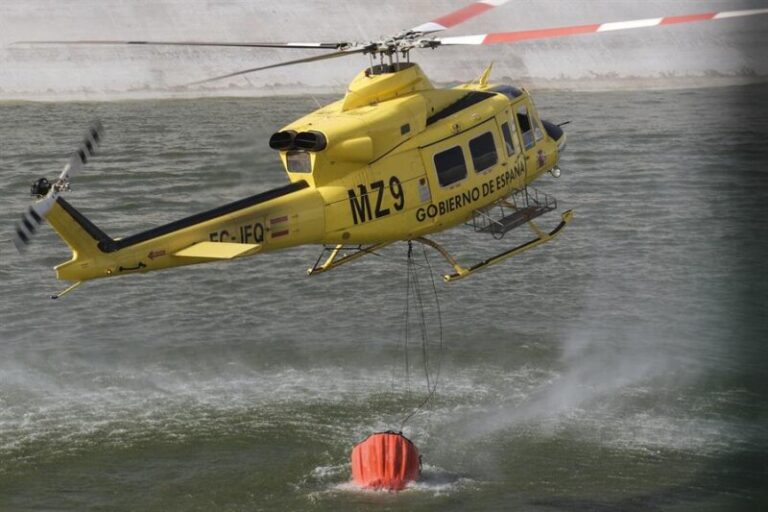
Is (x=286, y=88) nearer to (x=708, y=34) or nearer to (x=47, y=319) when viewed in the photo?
(x=708, y=34)

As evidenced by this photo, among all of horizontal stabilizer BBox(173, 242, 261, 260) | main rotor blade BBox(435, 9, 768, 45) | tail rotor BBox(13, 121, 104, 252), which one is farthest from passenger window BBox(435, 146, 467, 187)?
tail rotor BBox(13, 121, 104, 252)

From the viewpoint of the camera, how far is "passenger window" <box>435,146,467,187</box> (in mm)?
25602

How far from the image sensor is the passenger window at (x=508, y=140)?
88.8 feet

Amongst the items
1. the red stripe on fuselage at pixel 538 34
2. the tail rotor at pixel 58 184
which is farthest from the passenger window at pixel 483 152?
the tail rotor at pixel 58 184

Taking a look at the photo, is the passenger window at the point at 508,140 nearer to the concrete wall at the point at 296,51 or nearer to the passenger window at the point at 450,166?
the passenger window at the point at 450,166

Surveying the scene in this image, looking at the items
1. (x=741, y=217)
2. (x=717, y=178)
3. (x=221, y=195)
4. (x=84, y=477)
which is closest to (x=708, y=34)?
(x=717, y=178)

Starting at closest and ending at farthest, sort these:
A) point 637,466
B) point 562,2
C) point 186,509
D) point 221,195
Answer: point 186,509 < point 637,466 < point 221,195 < point 562,2

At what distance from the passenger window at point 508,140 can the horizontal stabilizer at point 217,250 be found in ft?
21.9

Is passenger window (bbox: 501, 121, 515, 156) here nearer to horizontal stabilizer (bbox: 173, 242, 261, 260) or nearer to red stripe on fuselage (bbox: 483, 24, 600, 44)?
red stripe on fuselage (bbox: 483, 24, 600, 44)

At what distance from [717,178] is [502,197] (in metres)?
27.3

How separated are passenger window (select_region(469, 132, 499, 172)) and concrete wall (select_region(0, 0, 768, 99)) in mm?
36831

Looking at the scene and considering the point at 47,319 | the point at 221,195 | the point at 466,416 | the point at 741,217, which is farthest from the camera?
the point at 741,217

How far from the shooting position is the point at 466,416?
31156 mm

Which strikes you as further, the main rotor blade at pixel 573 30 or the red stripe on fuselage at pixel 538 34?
the red stripe on fuselage at pixel 538 34
